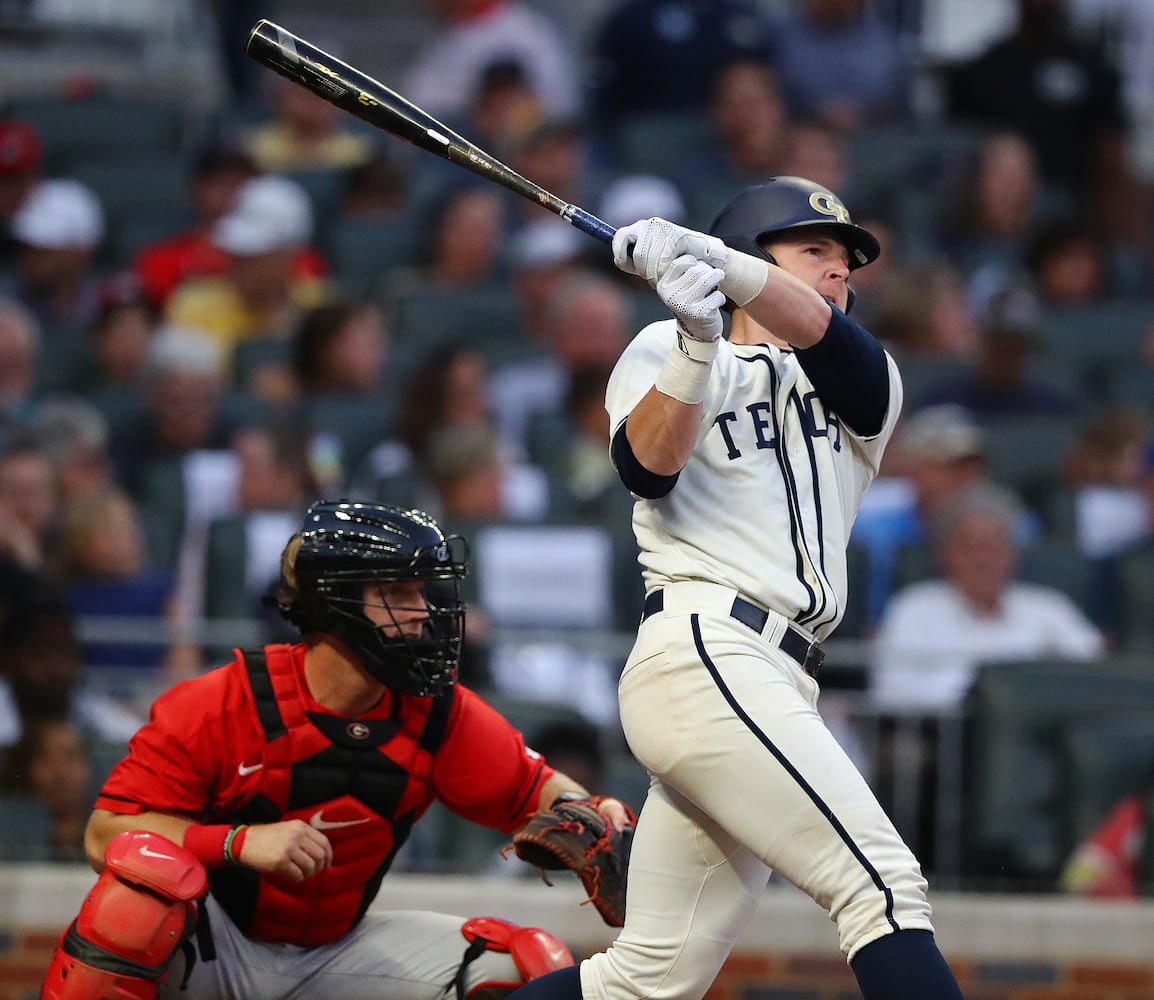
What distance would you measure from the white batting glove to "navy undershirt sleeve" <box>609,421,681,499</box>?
200 mm

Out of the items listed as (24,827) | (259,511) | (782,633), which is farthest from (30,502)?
(782,633)

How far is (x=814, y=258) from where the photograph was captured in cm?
353

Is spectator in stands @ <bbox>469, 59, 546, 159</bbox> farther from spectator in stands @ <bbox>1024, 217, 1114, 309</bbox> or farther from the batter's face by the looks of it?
the batter's face

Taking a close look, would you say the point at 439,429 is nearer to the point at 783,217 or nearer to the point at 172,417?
the point at 172,417

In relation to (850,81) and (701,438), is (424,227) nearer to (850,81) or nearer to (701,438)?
(850,81)

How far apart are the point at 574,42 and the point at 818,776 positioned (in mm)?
7898

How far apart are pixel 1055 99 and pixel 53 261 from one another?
4578mm

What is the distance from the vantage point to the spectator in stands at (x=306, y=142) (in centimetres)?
896

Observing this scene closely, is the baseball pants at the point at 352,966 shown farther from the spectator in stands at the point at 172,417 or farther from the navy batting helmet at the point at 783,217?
the spectator in stands at the point at 172,417

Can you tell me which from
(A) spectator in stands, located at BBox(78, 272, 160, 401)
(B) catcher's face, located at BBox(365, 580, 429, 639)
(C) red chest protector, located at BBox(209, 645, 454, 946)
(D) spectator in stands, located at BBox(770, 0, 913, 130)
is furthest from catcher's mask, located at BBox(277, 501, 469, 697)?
(D) spectator in stands, located at BBox(770, 0, 913, 130)

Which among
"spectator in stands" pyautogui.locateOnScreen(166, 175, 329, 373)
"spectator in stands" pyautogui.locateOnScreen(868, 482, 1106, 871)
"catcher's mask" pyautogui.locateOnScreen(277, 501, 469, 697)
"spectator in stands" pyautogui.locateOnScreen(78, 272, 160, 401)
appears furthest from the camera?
"spectator in stands" pyautogui.locateOnScreen(166, 175, 329, 373)

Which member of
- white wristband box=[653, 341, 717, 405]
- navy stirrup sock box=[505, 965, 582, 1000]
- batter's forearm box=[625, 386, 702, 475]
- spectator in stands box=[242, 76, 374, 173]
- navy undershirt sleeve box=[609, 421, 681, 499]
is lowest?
navy stirrup sock box=[505, 965, 582, 1000]

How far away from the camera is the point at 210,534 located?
6340mm

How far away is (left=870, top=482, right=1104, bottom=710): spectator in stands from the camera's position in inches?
240
